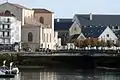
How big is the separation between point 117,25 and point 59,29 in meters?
16.5

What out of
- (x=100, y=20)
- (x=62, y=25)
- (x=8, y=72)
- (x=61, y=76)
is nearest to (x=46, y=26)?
(x=100, y=20)

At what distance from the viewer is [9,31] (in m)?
123

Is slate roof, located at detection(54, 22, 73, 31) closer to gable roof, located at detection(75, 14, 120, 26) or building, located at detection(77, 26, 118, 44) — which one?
gable roof, located at detection(75, 14, 120, 26)

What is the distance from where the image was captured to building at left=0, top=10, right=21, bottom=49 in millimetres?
122062

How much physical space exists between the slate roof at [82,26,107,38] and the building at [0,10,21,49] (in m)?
39.0

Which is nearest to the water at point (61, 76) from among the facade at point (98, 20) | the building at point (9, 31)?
the building at point (9, 31)

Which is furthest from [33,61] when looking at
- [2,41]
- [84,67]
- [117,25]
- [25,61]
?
[117,25]

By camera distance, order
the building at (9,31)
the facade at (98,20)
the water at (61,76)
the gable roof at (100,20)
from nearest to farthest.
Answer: the water at (61,76) → the building at (9,31) → the facade at (98,20) → the gable roof at (100,20)

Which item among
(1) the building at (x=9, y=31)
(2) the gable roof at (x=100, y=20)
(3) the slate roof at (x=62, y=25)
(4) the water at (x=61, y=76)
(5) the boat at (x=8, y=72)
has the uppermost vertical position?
(2) the gable roof at (x=100, y=20)

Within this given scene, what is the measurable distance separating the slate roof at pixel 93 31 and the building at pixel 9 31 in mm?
38968

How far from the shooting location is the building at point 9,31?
122 metres

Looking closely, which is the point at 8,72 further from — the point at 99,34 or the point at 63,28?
the point at 63,28

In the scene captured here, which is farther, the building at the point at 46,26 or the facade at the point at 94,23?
the facade at the point at 94,23

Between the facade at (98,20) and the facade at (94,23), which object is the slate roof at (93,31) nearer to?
the facade at (94,23)
